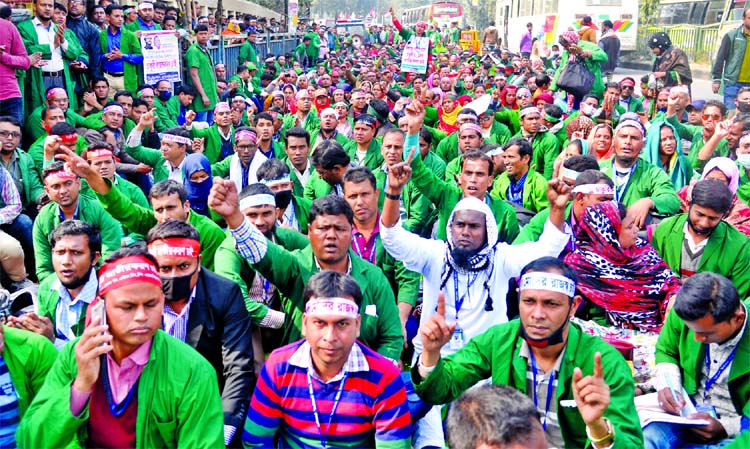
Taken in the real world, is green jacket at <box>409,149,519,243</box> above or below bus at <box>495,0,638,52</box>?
below

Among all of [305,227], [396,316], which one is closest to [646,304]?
[396,316]

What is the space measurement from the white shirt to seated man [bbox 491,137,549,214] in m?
6.12

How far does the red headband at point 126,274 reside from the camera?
3.17 metres

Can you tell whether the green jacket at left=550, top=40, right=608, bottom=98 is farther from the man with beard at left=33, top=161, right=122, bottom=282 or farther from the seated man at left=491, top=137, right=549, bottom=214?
the man with beard at left=33, top=161, right=122, bottom=282

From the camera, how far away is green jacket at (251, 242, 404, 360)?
13.6 feet

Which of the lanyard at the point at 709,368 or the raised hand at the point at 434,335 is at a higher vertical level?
the raised hand at the point at 434,335

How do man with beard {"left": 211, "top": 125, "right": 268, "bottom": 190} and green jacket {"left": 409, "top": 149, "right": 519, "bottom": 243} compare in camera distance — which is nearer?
green jacket {"left": 409, "top": 149, "right": 519, "bottom": 243}

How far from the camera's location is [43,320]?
3.97m

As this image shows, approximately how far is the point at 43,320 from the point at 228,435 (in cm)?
123

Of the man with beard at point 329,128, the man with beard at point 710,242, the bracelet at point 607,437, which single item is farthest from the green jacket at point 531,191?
the bracelet at point 607,437

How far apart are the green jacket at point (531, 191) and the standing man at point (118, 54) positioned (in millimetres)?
6835

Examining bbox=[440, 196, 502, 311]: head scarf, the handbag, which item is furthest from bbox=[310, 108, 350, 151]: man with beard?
bbox=[440, 196, 502, 311]: head scarf

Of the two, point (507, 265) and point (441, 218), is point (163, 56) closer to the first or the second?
point (441, 218)

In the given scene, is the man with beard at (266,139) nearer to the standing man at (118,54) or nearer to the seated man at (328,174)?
the seated man at (328,174)
